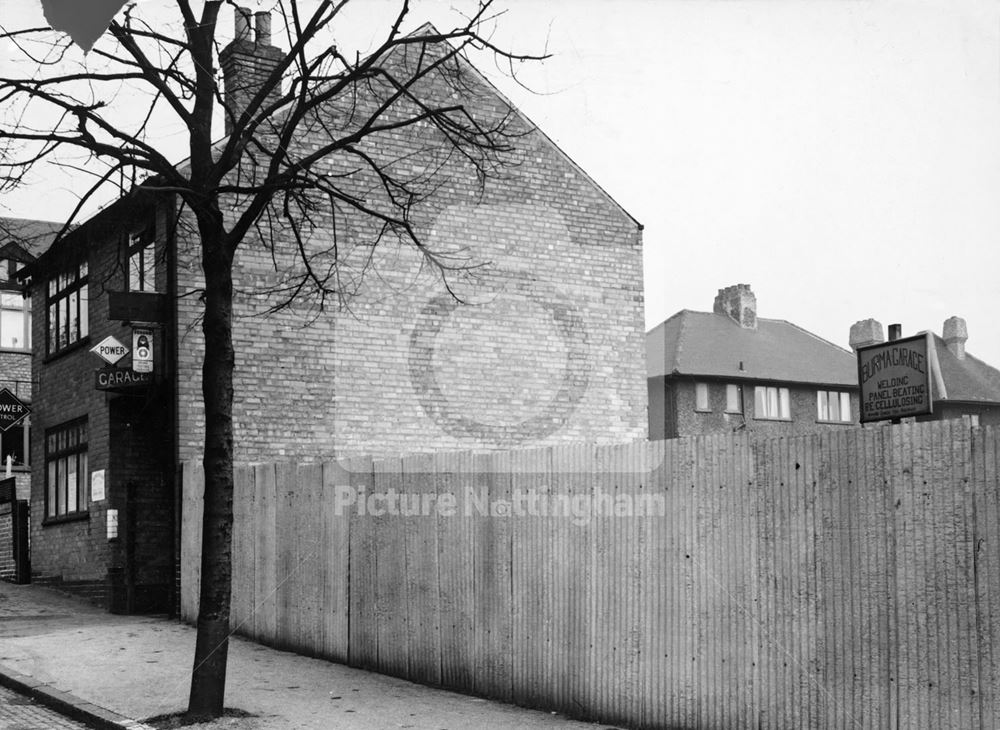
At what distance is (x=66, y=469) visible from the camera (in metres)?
20.7

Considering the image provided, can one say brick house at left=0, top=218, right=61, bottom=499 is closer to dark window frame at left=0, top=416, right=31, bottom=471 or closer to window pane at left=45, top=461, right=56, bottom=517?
dark window frame at left=0, top=416, right=31, bottom=471

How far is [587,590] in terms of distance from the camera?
31.8 feet

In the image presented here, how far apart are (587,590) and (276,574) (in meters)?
5.54

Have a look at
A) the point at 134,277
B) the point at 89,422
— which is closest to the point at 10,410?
the point at 89,422

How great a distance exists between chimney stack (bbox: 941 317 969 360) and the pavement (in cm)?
5684

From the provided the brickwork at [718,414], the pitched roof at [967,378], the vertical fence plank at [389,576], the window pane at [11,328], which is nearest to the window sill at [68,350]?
the vertical fence plank at [389,576]

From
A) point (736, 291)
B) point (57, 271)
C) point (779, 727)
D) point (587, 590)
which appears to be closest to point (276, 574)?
point (587, 590)

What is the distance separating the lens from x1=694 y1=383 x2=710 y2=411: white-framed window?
55.5 meters

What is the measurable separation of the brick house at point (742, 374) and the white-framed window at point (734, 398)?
5 cm

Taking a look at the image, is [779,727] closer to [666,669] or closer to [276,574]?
[666,669]

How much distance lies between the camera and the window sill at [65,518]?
19.5 m

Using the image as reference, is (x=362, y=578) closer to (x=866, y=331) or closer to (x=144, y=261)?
(x=144, y=261)

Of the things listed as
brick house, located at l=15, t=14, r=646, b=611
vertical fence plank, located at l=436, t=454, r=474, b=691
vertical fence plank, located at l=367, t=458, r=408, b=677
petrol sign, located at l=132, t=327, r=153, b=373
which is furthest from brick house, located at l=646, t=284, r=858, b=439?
vertical fence plank, located at l=436, t=454, r=474, b=691

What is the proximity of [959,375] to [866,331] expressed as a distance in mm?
8155
